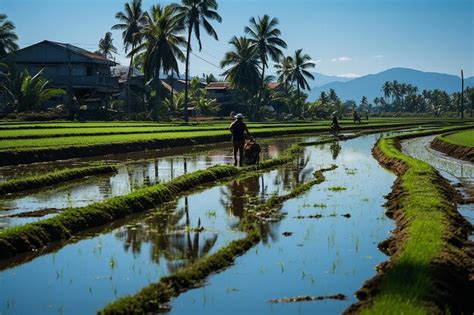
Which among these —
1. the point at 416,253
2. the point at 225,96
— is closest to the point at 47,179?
the point at 416,253

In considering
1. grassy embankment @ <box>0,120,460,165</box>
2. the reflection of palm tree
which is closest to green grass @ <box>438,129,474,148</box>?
grassy embankment @ <box>0,120,460,165</box>

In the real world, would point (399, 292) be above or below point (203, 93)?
below

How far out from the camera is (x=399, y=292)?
16.7 feet

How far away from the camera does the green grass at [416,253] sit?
4.87 metres

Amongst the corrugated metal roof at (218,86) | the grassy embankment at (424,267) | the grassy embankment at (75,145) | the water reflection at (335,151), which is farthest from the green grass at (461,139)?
the corrugated metal roof at (218,86)

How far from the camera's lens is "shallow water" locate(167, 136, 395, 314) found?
18.2ft

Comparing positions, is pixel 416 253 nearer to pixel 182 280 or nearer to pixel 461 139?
Result: pixel 182 280

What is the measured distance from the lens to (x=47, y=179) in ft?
44.3

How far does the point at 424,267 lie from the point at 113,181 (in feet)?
31.5

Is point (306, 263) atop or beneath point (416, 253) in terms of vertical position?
beneath

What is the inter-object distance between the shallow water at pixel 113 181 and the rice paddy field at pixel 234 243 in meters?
0.06

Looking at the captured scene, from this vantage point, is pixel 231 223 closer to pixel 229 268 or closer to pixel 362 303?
pixel 229 268

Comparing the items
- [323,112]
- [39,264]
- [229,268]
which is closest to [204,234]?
[229,268]

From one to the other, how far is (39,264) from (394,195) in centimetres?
714
